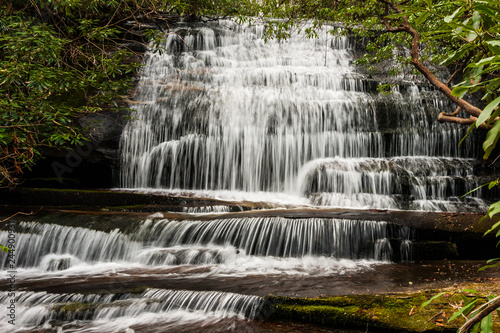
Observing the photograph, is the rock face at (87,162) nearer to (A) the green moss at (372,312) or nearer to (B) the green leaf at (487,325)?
(A) the green moss at (372,312)

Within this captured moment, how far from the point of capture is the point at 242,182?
12.0 m

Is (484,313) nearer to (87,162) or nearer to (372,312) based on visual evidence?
(372,312)

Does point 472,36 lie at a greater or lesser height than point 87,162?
greater

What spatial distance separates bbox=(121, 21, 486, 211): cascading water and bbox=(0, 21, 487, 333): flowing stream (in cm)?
5

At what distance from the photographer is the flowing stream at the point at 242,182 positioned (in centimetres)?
480

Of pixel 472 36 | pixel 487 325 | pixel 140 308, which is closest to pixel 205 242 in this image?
pixel 140 308

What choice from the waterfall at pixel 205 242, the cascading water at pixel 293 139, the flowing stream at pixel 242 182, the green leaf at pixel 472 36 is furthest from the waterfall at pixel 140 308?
the cascading water at pixel 293 139

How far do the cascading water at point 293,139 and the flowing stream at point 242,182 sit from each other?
0.05 m

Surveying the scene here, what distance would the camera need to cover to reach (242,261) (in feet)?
21.3

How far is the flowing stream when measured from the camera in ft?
15.7

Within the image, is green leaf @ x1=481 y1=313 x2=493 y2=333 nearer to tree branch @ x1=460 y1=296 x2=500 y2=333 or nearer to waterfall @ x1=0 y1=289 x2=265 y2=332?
tree branch @ x1=460 y1=296 x2=500 y2=333

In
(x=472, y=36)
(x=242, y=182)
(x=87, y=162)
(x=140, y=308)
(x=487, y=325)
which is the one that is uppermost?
(x=472, y=36)

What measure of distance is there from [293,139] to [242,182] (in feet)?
7.93

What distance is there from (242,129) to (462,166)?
730 centimetres
